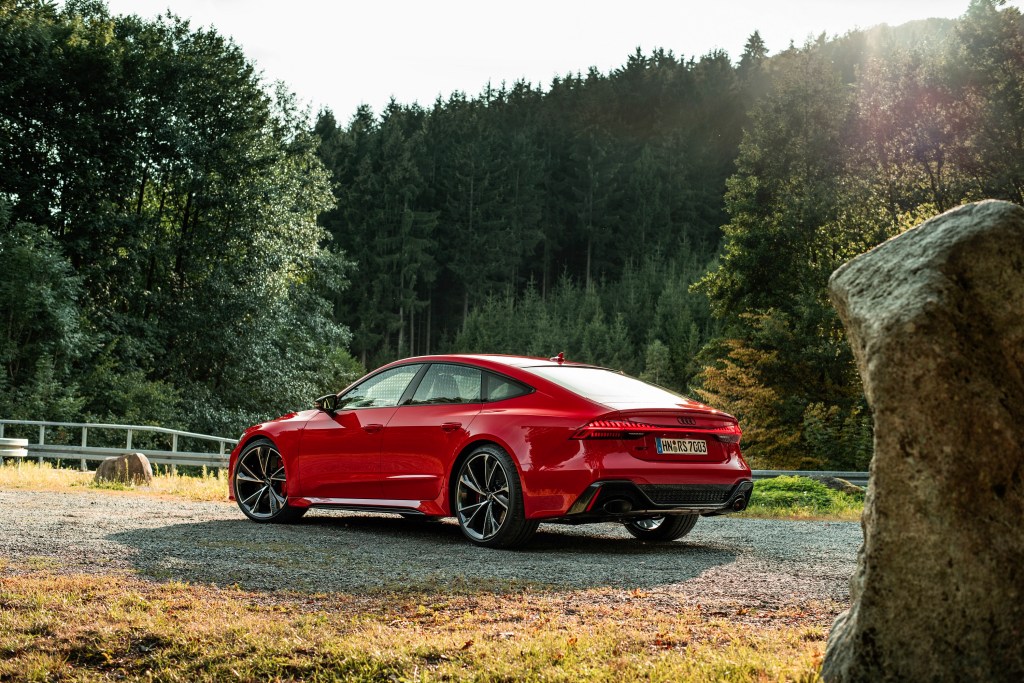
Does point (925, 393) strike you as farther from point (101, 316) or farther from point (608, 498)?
point (101, 316)

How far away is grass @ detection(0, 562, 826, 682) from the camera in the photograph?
4676mm

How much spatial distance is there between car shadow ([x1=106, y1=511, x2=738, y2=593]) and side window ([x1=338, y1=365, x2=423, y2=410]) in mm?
1143

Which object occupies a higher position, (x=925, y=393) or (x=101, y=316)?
(x=101, y=316)

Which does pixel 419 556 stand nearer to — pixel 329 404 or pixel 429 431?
pixel 429 431

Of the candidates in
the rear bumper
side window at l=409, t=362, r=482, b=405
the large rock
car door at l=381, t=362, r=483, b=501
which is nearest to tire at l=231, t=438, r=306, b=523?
car door at l=381, t=362, r=483, b=501

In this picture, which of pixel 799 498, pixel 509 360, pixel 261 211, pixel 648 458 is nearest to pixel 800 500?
pixel 799 498

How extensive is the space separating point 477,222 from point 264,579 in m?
90.1

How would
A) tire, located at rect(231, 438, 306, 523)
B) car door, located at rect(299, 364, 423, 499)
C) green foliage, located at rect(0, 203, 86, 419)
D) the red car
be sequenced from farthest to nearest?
green foliage, located at rect(0, 203, 86, 419)
tire, located at rect(231, 438, 306, 523)
car door, located at rect(299, 364, 423, 499)
the red car

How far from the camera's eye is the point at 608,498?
8227 mm

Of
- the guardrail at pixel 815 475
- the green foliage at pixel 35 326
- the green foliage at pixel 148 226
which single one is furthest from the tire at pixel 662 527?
the green foliage at pixel 148 226

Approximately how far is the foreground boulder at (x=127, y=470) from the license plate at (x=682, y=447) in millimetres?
10672

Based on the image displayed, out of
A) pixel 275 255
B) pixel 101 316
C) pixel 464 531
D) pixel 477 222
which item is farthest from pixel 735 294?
pixel 477 222

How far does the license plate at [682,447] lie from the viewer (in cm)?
846

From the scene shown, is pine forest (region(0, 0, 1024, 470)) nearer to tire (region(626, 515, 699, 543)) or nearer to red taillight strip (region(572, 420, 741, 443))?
tire (region(626, 515, 699, 543))
